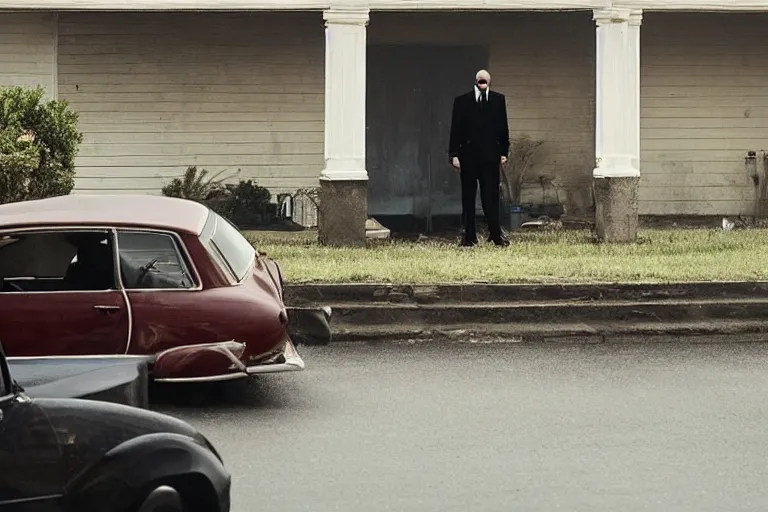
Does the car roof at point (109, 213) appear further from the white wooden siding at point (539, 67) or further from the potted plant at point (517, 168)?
the white wooden siding at point (539, 67)

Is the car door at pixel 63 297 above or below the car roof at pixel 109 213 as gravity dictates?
below

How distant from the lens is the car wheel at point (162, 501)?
189 inches

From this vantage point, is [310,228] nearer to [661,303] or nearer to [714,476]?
[661,303]

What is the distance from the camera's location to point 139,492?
4754mm

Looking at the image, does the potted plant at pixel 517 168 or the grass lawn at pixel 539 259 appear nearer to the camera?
the grass lawn at pixel 539 259

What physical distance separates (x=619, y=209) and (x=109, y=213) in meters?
9.73

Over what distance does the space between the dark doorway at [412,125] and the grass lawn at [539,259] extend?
2.25 meters

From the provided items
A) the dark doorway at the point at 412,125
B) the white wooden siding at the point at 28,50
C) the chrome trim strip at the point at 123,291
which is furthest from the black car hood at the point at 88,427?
the dark doorway at the point at 412,125

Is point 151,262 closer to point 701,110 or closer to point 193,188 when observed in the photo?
point 193,188

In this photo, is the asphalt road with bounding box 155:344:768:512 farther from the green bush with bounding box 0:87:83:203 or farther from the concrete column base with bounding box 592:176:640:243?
the concrete column base with bounding box 592:176:640:243

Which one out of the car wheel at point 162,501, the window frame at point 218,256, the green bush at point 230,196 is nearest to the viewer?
the car wheel at point 162,501

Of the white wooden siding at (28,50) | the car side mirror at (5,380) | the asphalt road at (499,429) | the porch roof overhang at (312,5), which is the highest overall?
the porch roof overhang at (312,5)

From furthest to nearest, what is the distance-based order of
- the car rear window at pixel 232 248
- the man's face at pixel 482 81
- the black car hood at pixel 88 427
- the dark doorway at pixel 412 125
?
the dark doorway at pixel 412 125, the man's face at pixel 482 81, the car rear window at pixel 232 248, the black car hood at pixel 88 427

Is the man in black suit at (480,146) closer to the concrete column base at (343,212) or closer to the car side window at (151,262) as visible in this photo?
the concrete column base at (343,212)
